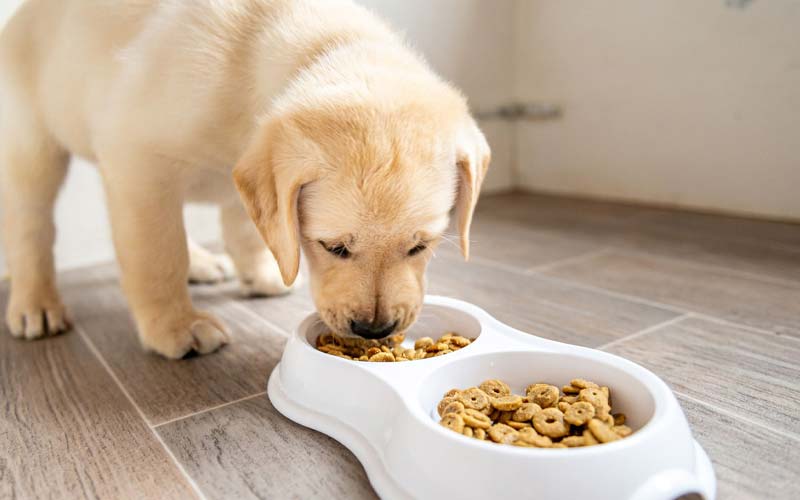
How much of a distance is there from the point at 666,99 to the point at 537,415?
2.60 m

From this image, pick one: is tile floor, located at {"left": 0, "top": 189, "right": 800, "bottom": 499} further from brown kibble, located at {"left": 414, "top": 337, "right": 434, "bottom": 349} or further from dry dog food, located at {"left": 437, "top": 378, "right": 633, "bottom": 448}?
brown kibble, located at {"left": 414, "top": 337, "right": 434, "bottom": 349}

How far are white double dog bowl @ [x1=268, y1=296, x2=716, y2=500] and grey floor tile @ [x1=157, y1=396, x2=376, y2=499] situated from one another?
0.09ft

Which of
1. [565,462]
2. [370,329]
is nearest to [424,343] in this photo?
[370,329]

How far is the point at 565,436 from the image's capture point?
3.52 ft

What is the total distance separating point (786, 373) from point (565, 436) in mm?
666

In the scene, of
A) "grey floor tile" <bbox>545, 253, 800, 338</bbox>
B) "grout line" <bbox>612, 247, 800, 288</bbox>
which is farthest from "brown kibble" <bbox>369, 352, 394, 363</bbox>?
"grout line" <bbox>612, 247, 800, 288</bbox>

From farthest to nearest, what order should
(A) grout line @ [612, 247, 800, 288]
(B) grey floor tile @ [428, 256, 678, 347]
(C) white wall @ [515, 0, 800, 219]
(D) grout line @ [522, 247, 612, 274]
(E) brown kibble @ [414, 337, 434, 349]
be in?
(C) white wall @ [515, 0, 800, 219] < (D) grout line @ [522, 247, 612, 274] < (A) grout line @ [612, 247, 800, 288] < (B) grey floor tile @ [428, 256, 678, 347] < (E) brown kibble @ [414, 337, 434, 349]

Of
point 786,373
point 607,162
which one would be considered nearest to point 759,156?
point 607,162

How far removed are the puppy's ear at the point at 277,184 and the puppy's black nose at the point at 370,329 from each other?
0.50 ft

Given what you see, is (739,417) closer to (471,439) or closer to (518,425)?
(518,425)

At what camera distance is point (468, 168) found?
4.52 feet

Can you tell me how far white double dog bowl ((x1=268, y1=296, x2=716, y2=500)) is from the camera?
901 mm

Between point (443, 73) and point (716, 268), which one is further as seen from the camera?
point (443, 73)

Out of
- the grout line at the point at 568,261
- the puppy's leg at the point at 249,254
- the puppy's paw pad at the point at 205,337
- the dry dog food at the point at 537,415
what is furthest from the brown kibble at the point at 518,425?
the grout line at the point at 568,261
